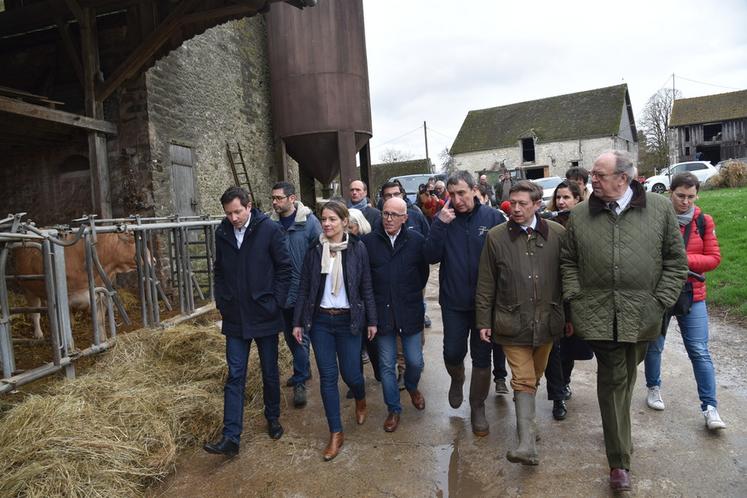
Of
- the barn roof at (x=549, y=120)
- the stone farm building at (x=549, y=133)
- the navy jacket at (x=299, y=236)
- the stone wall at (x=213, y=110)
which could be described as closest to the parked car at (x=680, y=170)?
the stone farm building at (x=549, y=133)

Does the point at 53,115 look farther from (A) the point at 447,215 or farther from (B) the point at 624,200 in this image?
(B) the point at 624,200

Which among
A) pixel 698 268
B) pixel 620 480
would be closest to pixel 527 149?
pixel 698 268

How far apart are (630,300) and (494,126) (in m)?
34.6

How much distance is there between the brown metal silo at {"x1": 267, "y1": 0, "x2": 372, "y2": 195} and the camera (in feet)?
36.0

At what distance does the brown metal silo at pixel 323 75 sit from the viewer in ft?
36.0

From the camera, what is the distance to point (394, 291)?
146 inches

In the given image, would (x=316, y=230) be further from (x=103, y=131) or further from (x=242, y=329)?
(x=103, y=131)

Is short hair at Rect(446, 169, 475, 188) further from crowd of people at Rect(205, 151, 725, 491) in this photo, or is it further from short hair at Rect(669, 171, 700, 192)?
short hair at Rect(669, 171, 700, 192)

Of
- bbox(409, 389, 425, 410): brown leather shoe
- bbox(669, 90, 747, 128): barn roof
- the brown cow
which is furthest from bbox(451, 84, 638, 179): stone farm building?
bbox(409, 389, 425, 410): brown leather shoe

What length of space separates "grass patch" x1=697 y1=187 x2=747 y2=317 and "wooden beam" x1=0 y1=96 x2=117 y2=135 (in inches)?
339

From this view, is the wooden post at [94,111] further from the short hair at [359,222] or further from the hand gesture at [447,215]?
the hand gesture at [447,215]

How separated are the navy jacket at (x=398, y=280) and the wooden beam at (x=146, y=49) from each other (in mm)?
4934

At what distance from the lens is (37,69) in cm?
846

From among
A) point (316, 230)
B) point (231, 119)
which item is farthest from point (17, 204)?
point (316, 230)
